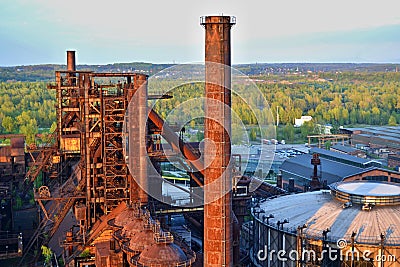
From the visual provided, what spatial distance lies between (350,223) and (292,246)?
2408mm

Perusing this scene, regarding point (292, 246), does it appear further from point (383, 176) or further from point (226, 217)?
point (383, 176)

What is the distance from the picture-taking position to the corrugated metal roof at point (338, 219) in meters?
20.6

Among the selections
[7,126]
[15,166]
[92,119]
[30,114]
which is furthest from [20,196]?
[30,114]

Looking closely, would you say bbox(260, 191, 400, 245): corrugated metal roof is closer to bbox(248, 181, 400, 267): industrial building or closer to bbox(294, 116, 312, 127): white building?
bbox(248, 181, 400, 267): industrial building

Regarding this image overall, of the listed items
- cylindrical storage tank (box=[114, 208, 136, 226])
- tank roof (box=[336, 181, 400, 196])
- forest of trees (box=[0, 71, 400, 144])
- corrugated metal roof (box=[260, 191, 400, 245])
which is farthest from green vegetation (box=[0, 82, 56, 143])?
tank roof (box=[336, 181, 400, 196])

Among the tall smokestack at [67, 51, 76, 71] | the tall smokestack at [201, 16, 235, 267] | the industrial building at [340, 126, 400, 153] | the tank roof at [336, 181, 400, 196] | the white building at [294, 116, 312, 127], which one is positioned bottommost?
the industrial building at [340, 126, 400, 153]

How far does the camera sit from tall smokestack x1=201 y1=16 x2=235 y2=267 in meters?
16.3

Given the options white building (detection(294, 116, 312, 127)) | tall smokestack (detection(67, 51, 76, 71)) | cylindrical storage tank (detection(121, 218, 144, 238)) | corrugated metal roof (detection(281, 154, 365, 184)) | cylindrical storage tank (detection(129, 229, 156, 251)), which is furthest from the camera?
white building (detection(294, 116, 312, 127))

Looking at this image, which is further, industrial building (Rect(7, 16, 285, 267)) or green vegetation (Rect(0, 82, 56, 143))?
green vegetation (Rect(0, 82, 56, 143))

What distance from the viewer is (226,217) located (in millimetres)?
16656

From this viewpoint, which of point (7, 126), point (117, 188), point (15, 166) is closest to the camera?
point (117, 188)

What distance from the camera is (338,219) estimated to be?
71.9ft

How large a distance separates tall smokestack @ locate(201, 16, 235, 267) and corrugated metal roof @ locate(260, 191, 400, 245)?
5.62 m

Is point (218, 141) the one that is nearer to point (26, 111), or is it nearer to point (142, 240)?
point (142, 240)
